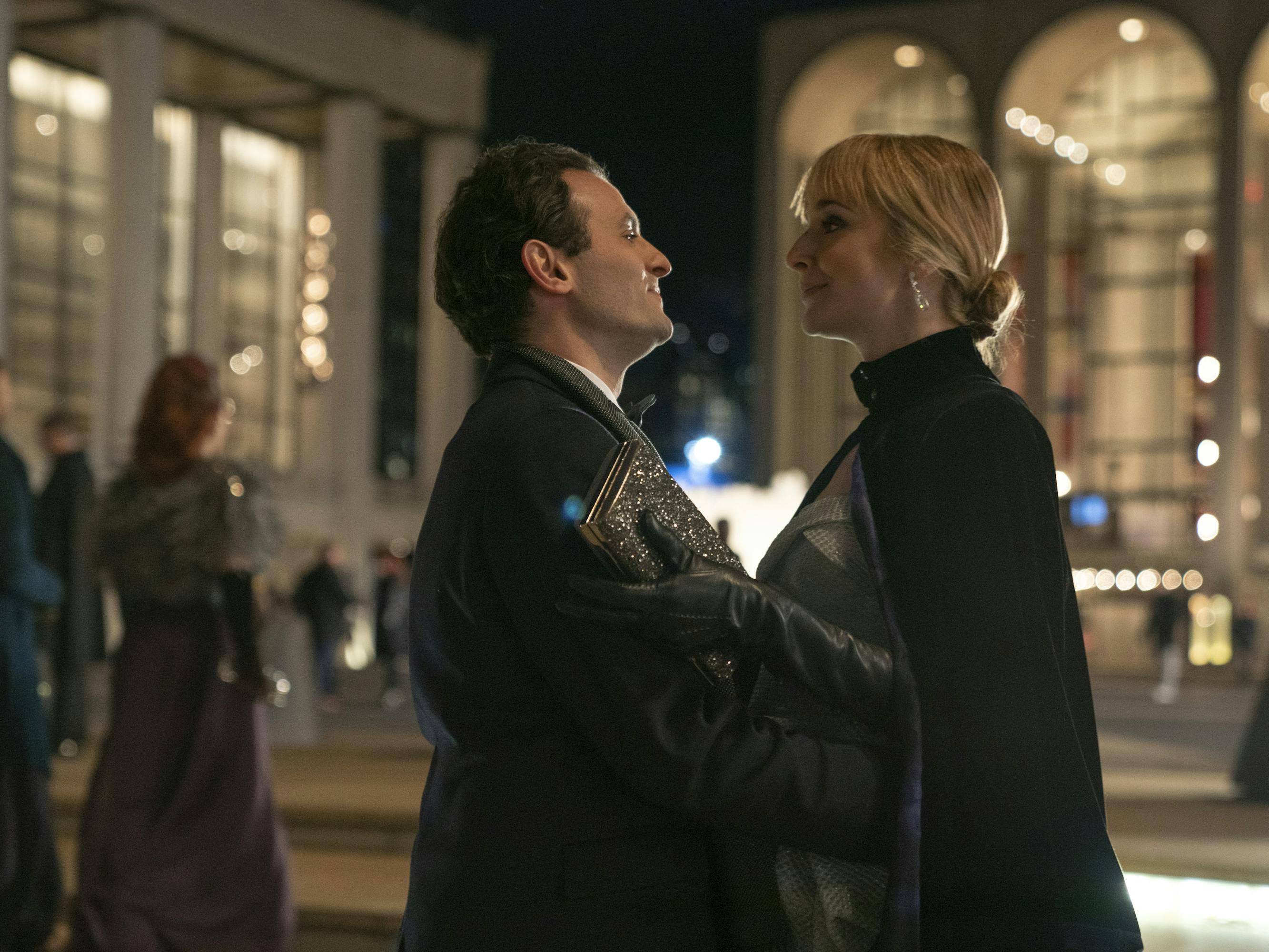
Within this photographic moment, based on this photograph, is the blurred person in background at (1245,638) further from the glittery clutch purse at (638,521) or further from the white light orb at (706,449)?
the glittery clutch purse at (638,521)

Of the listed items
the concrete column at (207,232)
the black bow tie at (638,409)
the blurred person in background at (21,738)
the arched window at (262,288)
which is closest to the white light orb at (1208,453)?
the arched window at (262,288)

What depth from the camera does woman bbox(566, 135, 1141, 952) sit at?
6.01 ft

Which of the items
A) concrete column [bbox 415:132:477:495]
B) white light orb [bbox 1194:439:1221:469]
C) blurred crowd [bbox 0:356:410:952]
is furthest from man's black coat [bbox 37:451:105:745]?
white light orb [bbox 1194:439:1221:469]

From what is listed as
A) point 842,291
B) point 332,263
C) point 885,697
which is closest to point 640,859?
point 885,697

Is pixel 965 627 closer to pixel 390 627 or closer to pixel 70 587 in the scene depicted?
pixel 70 587

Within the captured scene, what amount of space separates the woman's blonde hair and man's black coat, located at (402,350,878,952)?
0.49 m

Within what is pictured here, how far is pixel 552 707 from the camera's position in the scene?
193cm

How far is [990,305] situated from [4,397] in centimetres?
409

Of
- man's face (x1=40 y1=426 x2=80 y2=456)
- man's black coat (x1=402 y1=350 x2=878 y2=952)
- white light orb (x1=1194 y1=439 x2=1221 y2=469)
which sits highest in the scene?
white light orb (x1=1194 y1=439 x2=1221 y2=469)

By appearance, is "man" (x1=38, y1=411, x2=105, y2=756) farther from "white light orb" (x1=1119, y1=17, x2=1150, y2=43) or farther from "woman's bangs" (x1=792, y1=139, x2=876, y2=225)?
"white light orb" (x1=1119, y1=17, x2=1150, y2=43)

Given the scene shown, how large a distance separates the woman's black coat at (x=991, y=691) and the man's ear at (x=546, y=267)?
0.47 m

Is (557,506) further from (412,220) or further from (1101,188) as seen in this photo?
(412,220)

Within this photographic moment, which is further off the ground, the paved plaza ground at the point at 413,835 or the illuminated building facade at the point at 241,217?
the illuminated building facade at the point at 241,217

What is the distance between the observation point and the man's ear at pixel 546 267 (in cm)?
210
